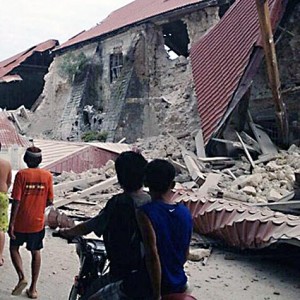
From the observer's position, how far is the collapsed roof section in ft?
63.4

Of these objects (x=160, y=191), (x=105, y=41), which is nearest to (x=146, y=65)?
(x=105, y=41)

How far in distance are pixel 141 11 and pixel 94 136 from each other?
22.3 ft

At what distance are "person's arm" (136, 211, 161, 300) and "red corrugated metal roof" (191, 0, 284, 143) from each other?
31.2 ft

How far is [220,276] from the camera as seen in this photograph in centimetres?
559

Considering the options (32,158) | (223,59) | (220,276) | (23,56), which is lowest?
(220,276)

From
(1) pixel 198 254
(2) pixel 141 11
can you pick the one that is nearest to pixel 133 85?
(2) pixel 141 11

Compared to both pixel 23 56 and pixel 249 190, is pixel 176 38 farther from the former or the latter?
pixel 249 190

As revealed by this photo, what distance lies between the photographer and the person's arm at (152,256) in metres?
2.51

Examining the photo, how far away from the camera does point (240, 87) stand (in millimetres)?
11883

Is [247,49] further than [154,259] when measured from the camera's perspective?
Yes

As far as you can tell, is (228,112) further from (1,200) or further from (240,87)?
(1,200)

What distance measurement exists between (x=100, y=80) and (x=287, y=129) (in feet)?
47.2

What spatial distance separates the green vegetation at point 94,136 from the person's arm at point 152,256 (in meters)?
19.1

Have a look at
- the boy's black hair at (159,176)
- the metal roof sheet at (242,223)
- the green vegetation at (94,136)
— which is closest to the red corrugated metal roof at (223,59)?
the metal roof sheet at (242,223)
